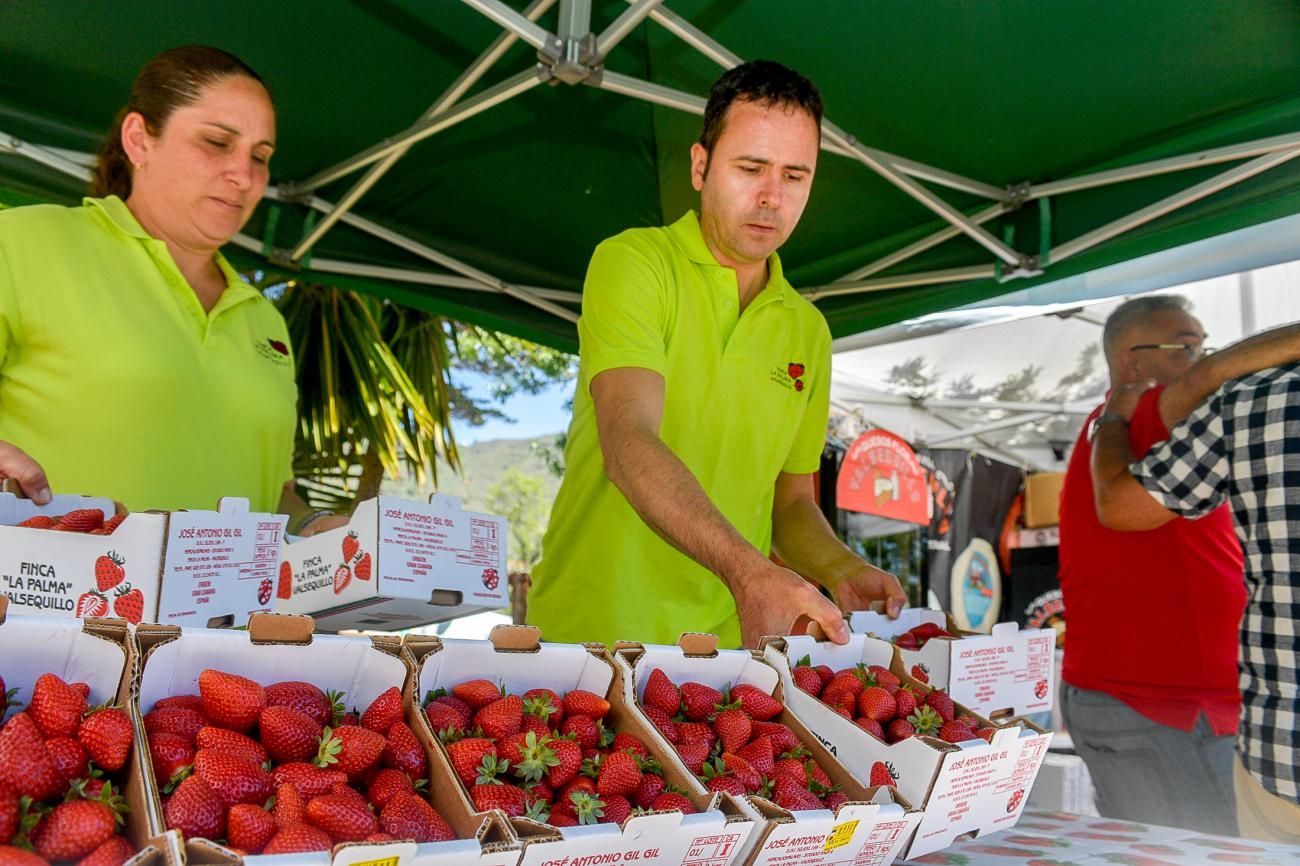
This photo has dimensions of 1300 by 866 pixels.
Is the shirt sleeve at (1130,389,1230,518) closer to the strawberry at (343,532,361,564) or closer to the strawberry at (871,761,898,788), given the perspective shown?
the strawberry at (871,761,898,788)

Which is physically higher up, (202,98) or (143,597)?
(202,98)

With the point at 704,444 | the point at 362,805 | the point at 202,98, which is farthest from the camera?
the point at 704,444

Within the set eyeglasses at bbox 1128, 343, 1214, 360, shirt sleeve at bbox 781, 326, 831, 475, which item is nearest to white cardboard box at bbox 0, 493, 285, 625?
shirt sleeve at bbox 781, 326, 831, 475

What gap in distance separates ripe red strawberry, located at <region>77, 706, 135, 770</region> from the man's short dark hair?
1612 millimetres

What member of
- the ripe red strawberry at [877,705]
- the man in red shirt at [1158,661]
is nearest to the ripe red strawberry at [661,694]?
the ripe red strawberry at [877,705]

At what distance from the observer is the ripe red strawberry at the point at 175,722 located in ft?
3.01

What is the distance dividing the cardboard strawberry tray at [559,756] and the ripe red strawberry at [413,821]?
0.11ft

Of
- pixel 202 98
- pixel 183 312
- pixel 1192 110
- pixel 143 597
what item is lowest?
pixel 143 597

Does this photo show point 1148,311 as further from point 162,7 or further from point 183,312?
point 162,7

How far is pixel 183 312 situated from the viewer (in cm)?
200

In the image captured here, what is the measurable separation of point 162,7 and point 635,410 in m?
1.79

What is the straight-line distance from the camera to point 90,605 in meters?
1.38

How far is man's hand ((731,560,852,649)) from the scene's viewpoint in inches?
57.2

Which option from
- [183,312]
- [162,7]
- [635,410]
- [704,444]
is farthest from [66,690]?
[162,7]
